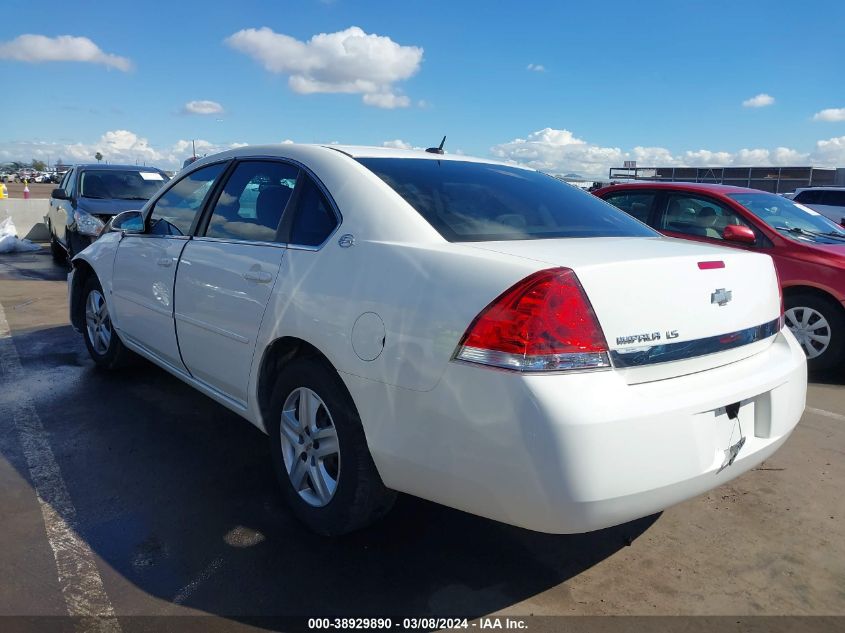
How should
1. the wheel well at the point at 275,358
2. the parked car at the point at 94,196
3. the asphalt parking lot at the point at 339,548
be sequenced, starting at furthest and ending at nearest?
1. the parked car at the point at 94,196
2. the wheel well at the point at 275,358
3. the asphalt parking lot at the point at 339,548

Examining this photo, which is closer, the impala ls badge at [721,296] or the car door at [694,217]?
the impala ls badge at [721,296]

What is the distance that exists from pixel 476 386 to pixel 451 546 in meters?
1.08

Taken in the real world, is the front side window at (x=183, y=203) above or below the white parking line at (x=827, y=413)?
above

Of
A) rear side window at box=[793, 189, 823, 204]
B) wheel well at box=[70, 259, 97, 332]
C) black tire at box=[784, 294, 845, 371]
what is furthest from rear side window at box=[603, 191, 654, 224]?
rear side window at box=[793, 189, 823, 204]

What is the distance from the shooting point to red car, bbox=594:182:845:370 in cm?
557

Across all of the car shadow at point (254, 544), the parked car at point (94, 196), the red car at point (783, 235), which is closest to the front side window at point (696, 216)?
the red car at point (783, 235)

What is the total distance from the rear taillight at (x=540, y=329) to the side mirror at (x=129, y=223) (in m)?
3.03

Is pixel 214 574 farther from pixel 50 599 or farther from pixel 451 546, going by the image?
pixel 451 546

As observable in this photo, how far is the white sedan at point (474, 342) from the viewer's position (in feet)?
6.70

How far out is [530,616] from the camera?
238cm

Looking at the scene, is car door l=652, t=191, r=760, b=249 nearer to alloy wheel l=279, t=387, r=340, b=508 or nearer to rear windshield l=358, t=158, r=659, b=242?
rear windshield l=358, t=158, r=659, b=242

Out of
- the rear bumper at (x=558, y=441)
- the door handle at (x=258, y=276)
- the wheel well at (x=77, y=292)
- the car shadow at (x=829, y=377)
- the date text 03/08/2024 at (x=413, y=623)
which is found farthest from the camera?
the car shadow at (x=829, y=377)

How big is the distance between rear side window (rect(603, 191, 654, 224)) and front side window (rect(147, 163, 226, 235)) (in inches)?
167

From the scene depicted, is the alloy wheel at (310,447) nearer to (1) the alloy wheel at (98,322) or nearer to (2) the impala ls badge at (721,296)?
(2) the impala ls badge at (721,296)
